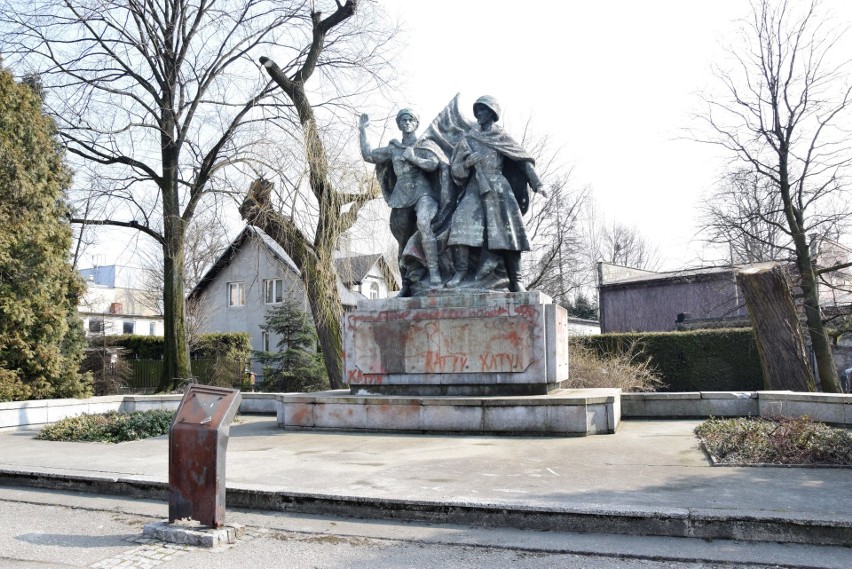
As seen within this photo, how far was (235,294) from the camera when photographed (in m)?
42.0

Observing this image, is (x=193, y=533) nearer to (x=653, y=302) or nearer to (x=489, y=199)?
(x=489, y=199)

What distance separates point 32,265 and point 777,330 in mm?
14546

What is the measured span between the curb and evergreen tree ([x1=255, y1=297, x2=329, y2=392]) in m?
19.1

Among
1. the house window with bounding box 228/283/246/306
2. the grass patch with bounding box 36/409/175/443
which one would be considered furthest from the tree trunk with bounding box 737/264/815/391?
the house window with bounding box 228/283/246/306

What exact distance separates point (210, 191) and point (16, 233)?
512 centimetres

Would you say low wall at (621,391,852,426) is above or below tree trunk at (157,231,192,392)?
below

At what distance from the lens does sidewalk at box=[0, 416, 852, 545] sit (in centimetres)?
464

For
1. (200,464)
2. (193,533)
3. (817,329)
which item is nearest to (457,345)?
(200,464)

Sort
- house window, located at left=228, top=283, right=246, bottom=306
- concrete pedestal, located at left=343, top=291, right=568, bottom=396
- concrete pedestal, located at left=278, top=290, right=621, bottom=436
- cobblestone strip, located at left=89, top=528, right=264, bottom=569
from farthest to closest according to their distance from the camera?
house window, located at left=228, top=283, right=246, bottom=306
concrete pedestal, located at left=343, top=291, right=568, bottom=396
concrete pedestal, located at left=278, top=290, right=621, bottom=436
cobblestone strip, located at left=89, top=528, right=264, bottom=569

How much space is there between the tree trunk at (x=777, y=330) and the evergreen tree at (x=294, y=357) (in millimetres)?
15745

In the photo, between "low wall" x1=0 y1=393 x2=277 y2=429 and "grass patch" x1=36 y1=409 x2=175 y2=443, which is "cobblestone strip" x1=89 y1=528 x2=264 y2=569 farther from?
"low wall" x1=0 y1=393 x2=277 y2=429

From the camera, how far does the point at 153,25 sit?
18.9 meters

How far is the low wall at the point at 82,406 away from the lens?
1221 cm

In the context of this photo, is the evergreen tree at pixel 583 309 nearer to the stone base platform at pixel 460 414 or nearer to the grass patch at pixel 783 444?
the stone base platform at pixel 460 414
